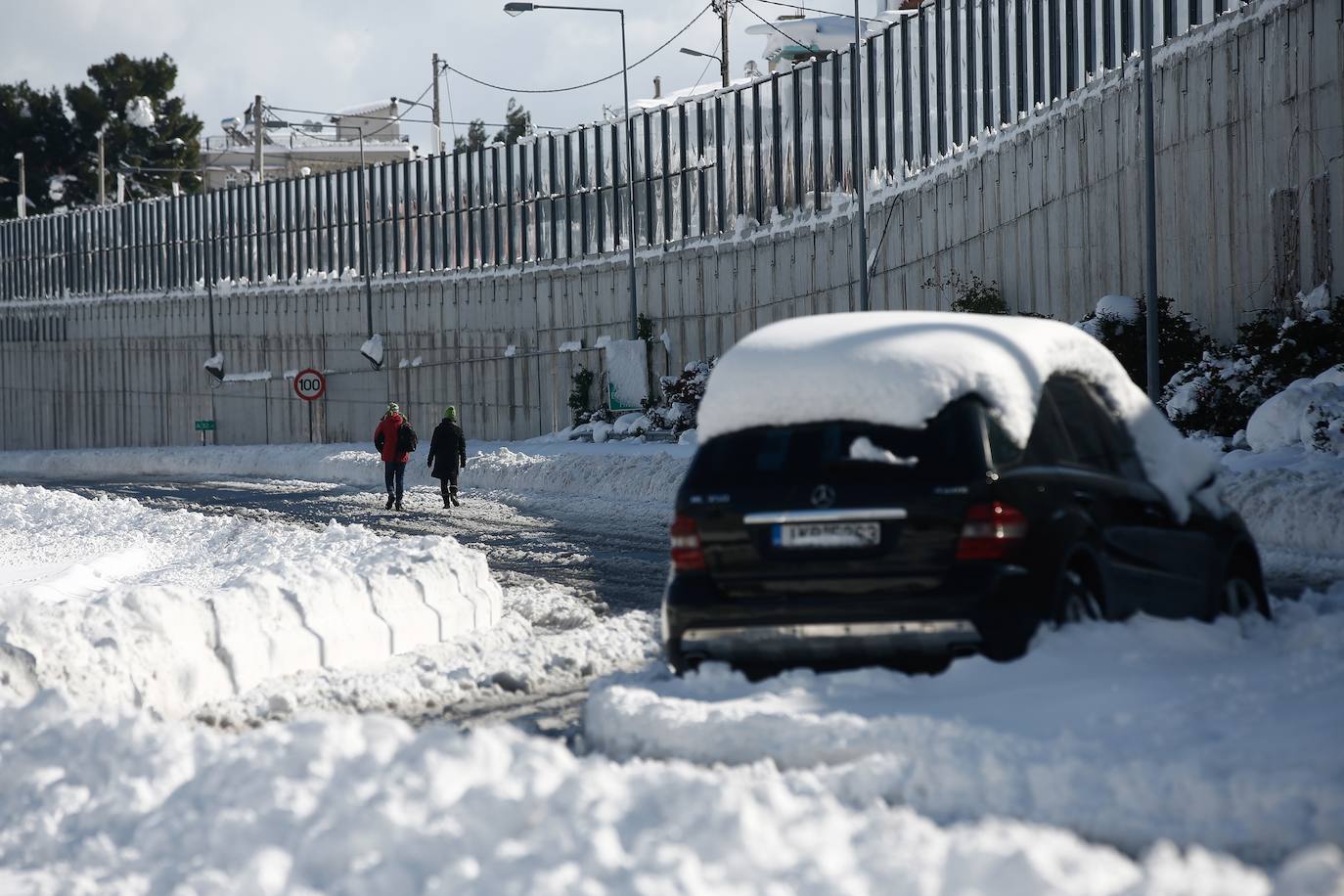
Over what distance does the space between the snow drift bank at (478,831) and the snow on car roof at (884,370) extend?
5.71 feet

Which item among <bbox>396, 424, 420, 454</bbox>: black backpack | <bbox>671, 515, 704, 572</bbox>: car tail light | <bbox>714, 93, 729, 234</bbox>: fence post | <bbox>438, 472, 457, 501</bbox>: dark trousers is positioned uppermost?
<bbox>714, 93, 729, 234</bbox>: fence post

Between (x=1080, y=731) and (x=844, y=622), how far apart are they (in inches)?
49.5

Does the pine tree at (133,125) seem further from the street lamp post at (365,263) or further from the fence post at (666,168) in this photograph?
the fence post at (666,168)

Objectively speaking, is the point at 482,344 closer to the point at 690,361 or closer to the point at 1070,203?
the point at 690,361

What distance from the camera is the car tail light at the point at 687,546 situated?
766 centimetres

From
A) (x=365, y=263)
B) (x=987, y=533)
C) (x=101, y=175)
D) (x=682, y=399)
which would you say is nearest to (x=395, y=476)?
(x=682, y=399)

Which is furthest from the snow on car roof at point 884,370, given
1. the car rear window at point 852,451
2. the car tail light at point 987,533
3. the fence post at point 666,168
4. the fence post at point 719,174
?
the fence post at point 666,168

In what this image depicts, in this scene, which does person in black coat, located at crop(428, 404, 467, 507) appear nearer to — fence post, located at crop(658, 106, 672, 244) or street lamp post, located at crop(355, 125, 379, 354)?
fence post, located at crop(658, 106, 672, 244)

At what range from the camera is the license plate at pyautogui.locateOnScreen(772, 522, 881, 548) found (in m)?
7.29

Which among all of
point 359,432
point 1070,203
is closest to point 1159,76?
point 1070,203

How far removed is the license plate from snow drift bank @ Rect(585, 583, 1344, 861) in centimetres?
56

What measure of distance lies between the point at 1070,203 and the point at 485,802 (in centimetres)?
2858

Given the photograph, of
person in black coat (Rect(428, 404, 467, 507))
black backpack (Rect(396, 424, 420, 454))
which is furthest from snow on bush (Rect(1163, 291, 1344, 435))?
black backpack (Rect(396, 424, 420, 454))

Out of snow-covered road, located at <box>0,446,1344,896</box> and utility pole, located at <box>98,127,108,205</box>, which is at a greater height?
utility pole, located at <box>98,127,108,205</box>
